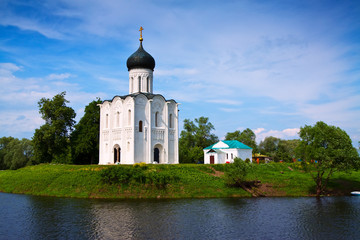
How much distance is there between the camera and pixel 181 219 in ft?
55.1

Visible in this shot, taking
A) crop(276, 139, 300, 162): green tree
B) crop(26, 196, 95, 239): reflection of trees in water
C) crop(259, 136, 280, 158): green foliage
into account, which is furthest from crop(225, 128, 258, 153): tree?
crop(26, 196, 95, 239): reflection of trees in water

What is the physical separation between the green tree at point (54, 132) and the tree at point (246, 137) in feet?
108

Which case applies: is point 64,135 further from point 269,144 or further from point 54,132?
point 269,144

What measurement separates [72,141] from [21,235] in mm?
26912

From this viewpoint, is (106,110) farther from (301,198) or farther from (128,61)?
(301,198)

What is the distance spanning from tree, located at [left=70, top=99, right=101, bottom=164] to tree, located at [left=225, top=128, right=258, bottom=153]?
30.5 metres

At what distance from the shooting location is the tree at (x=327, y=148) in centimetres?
2448

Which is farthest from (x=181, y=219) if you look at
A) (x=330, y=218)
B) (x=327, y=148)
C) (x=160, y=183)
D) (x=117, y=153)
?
(x=117, y=153)

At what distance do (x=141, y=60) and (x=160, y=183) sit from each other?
15.9 metres

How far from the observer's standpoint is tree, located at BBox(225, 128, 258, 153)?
6016 cm

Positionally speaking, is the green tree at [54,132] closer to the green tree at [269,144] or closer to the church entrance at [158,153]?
the church entrance at [158,153]

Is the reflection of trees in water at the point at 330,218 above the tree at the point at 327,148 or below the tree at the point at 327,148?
below

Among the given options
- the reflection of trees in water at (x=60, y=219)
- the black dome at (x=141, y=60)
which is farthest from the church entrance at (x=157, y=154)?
the reflection of trees in water at (x=60, y=219)

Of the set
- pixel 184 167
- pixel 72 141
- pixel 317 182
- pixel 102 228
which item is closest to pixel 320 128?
pixel 317 182
